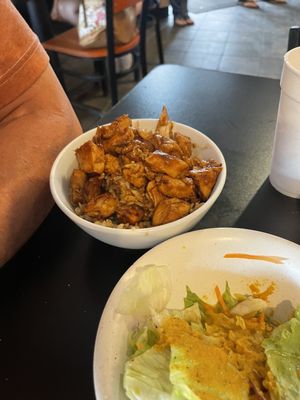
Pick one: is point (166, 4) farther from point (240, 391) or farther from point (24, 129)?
point (240, 391)

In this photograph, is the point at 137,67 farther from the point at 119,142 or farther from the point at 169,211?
the point at 169,211

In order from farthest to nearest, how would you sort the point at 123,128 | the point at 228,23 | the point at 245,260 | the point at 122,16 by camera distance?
the point at 228,23 → the point at 122,16 → the point at 123,128 → the point at 245,260

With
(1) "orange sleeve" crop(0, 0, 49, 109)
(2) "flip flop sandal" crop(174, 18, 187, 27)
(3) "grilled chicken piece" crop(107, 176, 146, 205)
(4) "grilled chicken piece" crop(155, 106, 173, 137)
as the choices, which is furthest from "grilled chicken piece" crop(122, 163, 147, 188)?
(2) "flip flop sandal" crop(174, 18, 187, 27)

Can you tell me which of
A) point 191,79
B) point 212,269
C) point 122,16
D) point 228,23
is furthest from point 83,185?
point 228,23

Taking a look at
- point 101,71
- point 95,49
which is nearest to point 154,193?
point 95,49

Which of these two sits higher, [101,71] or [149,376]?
[149,376]

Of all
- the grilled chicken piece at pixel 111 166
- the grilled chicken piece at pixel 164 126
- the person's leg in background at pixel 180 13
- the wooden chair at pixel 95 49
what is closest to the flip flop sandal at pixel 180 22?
the person's leg in background at pixel 180 13
